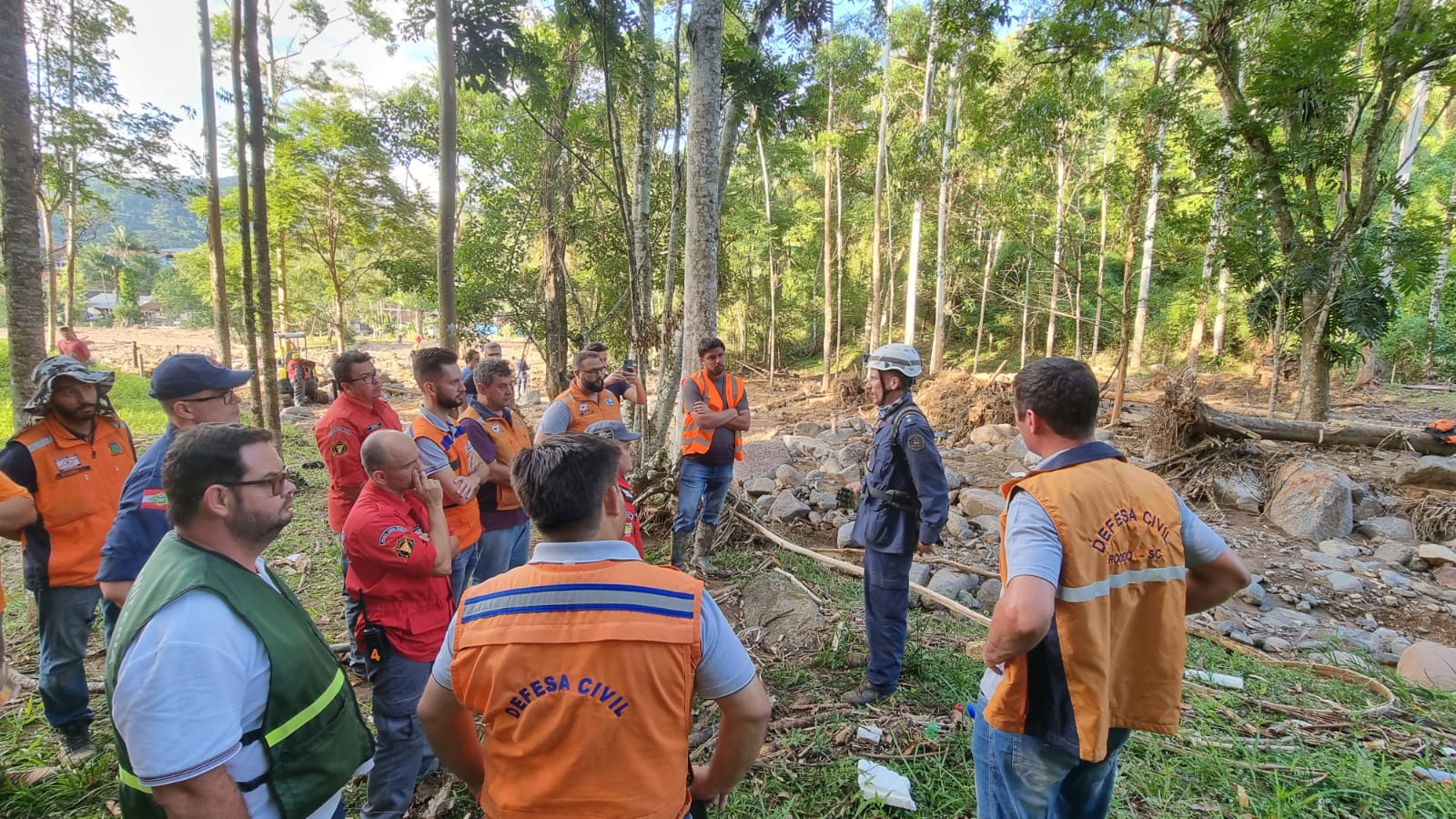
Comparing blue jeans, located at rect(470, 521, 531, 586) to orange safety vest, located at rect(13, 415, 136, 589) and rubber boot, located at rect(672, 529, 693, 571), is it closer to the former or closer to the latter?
rubber boot, located at rect(672, 529, 693, 571)

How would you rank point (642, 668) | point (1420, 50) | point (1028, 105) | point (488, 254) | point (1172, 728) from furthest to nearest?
1. point (488, 254)
2. point (1028, 105)
3. point (1420, 50)
4. point (1172, 728)
5. point (642, 668)

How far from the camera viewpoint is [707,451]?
15.9 ft

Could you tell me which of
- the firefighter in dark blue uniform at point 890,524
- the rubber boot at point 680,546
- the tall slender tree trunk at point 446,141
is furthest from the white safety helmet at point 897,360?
the tall slender tree trunk at point 446,141

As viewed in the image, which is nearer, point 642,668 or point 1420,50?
point 642,668

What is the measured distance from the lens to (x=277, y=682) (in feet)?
4.46

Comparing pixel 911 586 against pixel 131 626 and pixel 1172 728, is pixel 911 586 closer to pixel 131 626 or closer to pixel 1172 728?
pixel 1172 728

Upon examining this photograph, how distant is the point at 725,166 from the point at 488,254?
6.84 m

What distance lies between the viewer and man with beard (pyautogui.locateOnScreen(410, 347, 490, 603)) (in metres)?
3.20

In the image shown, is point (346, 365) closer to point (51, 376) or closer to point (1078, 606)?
point (51, 376)

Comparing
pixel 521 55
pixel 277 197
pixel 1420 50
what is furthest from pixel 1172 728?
pixel 277 197

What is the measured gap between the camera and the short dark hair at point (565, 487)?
4.46 feet

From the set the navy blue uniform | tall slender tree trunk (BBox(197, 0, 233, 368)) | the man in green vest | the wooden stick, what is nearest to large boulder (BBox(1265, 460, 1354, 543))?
the wooden stick

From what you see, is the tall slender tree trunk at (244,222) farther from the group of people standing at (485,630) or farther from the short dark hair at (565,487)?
the short dark hair at (565,487)

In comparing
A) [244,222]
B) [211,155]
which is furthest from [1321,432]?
[211,155]
